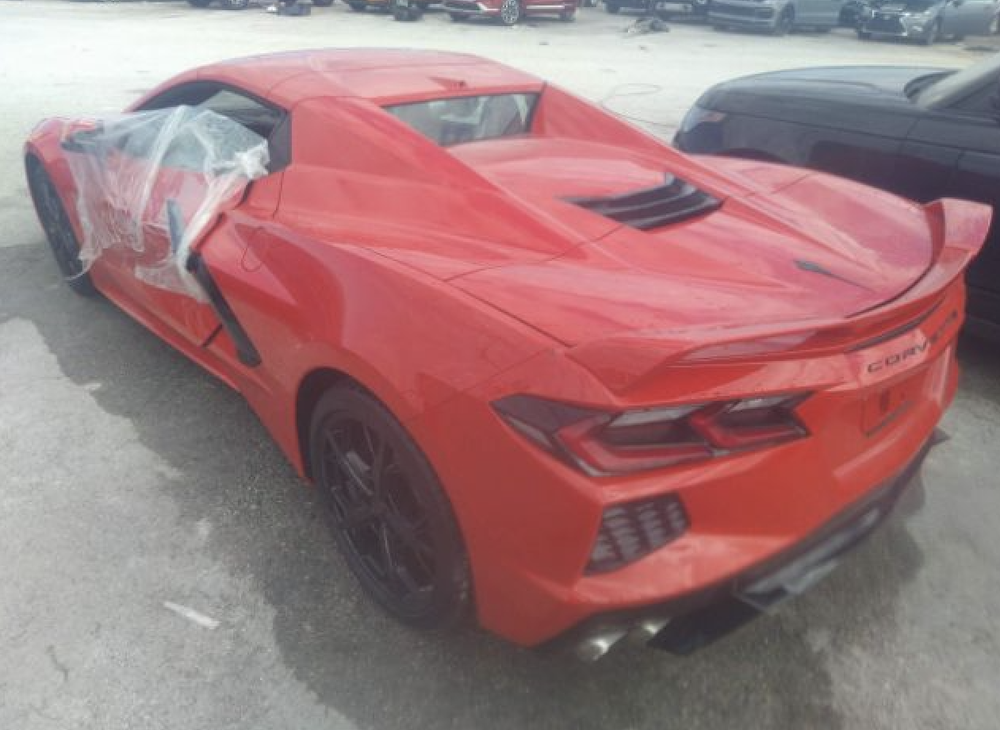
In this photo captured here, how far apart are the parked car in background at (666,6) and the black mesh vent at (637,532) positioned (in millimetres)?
20124

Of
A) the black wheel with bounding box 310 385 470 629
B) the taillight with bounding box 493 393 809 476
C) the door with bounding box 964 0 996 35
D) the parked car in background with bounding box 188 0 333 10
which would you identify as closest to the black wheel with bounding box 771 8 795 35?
the door with bounding box 964 0 996 35

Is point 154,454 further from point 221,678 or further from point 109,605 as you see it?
point 221,678

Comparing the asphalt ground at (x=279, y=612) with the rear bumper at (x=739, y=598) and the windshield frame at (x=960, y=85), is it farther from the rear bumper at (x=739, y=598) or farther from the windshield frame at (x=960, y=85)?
the windshield frame at (x=960, y=85)

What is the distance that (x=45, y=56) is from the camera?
11.9 m

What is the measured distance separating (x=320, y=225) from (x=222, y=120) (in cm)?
106

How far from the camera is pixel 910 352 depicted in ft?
5.49

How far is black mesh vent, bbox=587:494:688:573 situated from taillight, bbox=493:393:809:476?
79 mm

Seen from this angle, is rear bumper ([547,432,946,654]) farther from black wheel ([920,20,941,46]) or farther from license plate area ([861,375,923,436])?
black wheel ([920,20,941,46])

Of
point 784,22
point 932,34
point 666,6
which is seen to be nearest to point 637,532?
point 784,22

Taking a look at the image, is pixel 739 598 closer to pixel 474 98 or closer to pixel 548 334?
pixel 548 334

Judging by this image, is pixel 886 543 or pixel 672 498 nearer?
pixel 672 498

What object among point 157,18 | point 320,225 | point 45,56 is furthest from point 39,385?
point 157,18

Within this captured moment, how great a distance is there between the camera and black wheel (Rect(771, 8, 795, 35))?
1786cm

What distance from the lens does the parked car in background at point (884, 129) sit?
A: 3148mm
